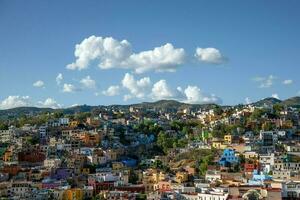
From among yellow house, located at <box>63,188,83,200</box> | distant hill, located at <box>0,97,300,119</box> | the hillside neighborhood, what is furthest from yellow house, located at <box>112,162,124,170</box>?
distant hill, located at <box>0,97,300,119</box>

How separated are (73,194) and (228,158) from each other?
10.3 m

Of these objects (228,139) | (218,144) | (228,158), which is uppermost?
(228,139)

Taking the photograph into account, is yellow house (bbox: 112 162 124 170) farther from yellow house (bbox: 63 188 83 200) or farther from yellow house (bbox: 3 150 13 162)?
yellow house (bbox: 63 188 83 200)

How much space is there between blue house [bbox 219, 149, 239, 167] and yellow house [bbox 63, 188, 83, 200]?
8.66 m

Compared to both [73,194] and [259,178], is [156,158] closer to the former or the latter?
[259,178]

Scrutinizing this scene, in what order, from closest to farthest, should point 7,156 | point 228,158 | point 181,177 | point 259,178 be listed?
point 259,178
point 181,177
point 228,158
point 7,156

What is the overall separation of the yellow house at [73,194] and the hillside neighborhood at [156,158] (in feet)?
0.13

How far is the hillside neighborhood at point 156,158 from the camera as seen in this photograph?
76.4 ft

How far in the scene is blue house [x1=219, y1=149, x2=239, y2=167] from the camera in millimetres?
29656

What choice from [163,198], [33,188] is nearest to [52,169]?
[33,188]

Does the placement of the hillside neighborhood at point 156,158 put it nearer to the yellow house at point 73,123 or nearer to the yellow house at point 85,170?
the yellow house at point 85,170

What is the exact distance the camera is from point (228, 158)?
1203 inches

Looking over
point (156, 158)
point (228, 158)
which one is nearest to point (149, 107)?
point (156, 158)

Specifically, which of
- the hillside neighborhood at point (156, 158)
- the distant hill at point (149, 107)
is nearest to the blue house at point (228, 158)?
the hillside neighborhood at point (156, 158)
